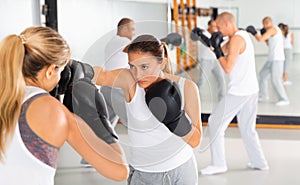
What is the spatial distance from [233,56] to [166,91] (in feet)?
8.12

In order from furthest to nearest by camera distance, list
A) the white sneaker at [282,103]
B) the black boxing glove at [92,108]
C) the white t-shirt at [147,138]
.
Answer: the white sneaker at [282,103] < the white t-shirt at [147,138] < the black boxing glove at [92,108]

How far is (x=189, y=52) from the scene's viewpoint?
2.10 meters

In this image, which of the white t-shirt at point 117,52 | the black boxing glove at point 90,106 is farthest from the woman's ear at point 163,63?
the black boxing glove at point 90,106

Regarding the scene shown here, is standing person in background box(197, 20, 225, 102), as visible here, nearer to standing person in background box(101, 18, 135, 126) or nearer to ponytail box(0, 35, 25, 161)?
standing person in background box(101, 18, 135, 126)

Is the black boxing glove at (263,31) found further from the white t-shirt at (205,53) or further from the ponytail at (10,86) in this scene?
the ponytail at (10,86)

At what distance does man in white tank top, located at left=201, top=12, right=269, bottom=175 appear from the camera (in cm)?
438

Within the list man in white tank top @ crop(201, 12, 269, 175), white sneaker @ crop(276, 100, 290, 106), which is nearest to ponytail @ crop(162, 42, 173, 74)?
man in white tank top @ crop(201, 12, 269, 175)

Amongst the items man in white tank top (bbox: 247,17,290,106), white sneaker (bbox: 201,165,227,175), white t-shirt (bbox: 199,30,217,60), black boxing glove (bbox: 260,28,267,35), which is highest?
white t-shirt (bbox: 199,30,217,60)

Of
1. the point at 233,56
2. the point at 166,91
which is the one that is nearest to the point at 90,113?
the point at 166,91

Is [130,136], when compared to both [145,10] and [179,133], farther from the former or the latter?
[145,10]

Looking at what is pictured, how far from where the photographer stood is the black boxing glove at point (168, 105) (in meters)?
1.96

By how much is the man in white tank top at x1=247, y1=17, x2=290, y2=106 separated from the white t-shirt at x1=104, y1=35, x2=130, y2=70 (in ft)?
13.1

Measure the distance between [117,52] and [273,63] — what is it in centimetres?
418

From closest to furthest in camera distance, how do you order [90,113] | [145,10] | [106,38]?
[90,113], [106,38], [145,10]
